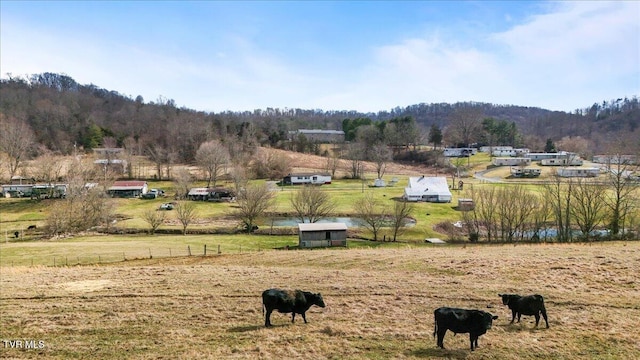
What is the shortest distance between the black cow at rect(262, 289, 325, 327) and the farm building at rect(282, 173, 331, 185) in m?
75.2

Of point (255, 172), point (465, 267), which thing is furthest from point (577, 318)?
point (255, 172)

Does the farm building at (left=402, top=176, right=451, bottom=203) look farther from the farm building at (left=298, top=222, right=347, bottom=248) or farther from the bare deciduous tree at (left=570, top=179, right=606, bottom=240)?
the farm building at (left=298, top=222, right=347, bottom=248)

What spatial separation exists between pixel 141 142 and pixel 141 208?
214 feet

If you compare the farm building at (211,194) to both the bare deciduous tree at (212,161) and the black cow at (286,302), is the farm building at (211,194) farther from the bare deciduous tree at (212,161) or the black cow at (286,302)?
the black cow at (286,302)

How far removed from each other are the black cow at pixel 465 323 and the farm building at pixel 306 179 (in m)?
78.2

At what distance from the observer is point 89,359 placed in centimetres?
1302

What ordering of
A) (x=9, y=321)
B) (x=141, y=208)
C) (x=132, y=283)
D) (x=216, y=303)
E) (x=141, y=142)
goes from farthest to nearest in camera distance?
(x=141, y=142) < (x=141, y=208) < (x=132, y=283) < (x=216, y=303) < (x=9, y=321)

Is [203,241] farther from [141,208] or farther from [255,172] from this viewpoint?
[255,172]

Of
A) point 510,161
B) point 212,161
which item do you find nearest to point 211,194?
point 212,161

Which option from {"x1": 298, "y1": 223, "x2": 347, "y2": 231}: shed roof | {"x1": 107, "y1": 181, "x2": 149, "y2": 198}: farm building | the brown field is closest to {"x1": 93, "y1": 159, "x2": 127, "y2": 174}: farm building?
{"x1": 107, "y1": 181, "x2": 149, "y2": 198}: farm building

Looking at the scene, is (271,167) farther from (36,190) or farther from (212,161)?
(36,190)

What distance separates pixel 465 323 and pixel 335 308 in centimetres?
596

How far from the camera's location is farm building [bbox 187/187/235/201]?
74125 millimetres

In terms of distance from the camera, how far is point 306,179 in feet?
303
